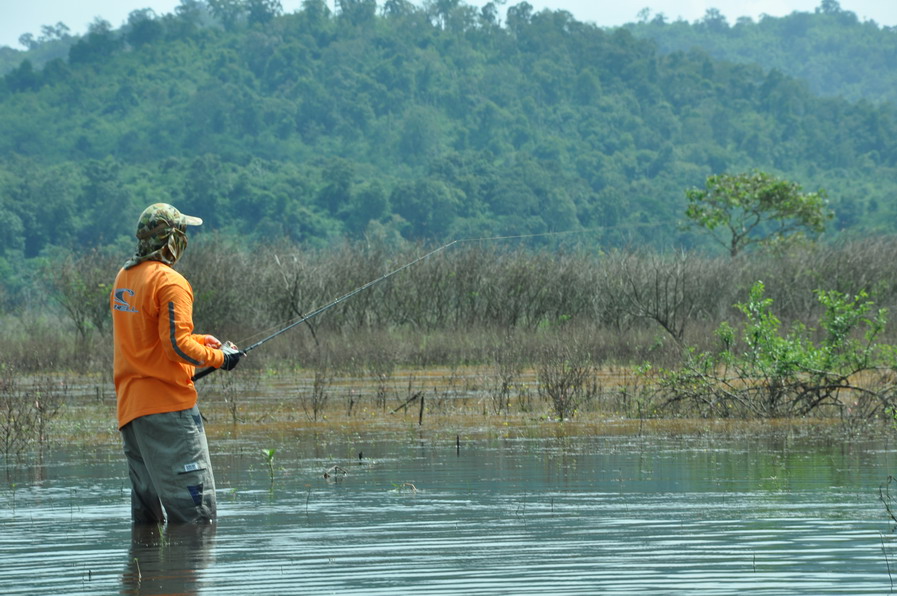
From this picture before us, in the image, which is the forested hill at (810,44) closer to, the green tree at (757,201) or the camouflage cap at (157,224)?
the green tree at (757,201)

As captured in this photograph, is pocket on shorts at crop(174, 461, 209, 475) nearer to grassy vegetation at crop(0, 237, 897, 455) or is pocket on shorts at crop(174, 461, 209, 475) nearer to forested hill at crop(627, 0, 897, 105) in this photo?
grassy vegetation at crop(0, 237, 897, 455)

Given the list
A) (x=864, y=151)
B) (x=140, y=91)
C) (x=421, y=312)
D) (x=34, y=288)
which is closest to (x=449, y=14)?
(x=140, y=91)

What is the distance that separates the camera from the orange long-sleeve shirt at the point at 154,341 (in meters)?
6.98

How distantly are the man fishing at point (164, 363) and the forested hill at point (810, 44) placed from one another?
13207 centimetres

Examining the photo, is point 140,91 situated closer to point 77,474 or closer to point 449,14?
point 449,14

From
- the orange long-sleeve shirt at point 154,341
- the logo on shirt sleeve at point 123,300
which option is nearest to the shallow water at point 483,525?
the orange long-sleeve shirt at point 154,341

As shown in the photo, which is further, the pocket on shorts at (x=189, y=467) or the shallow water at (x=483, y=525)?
the pocket on shorts at (x=189, y=467)

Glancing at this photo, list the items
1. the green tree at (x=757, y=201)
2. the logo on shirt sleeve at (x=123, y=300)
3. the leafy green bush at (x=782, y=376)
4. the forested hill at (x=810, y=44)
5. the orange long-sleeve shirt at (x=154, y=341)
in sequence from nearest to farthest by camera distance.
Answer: the orange long-sleeve shirt at (x=154, y=341), the logo on shirt sleeve at (x=123, y=300), the leafy green bush at (x=782, y=376), the green tree at (x=757, y=201), the forested hill at (x=810, y=44)

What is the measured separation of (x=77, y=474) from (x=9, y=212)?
59.1 m

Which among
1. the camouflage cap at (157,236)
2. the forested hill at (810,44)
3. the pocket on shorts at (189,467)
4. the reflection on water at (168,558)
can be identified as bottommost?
the reflection on water at (168,558)

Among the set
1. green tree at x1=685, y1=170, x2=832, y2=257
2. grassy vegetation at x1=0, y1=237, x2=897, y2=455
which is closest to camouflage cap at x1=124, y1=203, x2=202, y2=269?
grassy vegetation at x1=0, y1=237, x2=897, y2=455

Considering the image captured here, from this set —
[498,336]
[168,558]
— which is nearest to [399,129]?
[498,336]

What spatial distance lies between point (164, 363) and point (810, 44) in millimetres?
148023

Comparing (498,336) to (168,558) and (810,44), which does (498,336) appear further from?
(810,44)
